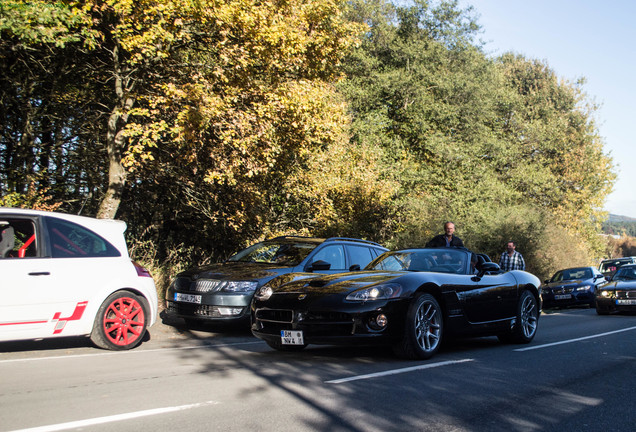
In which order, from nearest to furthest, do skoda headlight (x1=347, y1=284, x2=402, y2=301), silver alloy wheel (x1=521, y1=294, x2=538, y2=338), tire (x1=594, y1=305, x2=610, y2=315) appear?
skoda headlight (x1=347, y1=284, x2=402, y2=301)
silver alloy wheel (x1=521, y1=294, x2=538, y2=338)
tire (x1=594, y1=305, x2=610, y2=315)

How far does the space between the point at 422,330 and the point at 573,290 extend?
632 inches

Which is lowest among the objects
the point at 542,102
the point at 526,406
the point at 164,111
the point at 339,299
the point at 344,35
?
the point at 526,406

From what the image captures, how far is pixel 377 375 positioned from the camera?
20.2 feet

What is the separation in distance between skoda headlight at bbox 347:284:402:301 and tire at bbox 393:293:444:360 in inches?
10.7

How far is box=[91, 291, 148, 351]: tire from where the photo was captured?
7.86m

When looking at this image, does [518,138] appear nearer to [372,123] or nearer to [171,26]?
[372,123]

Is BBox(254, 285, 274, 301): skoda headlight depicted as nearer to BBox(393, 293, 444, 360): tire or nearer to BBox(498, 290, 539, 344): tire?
BBox(393, 293, 444, 360): tire

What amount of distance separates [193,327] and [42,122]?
30.1 feet

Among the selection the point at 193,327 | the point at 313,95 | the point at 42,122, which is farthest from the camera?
the point at 42,122

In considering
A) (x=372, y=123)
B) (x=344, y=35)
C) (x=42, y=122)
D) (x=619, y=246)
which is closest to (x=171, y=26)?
(x=42, y=122)

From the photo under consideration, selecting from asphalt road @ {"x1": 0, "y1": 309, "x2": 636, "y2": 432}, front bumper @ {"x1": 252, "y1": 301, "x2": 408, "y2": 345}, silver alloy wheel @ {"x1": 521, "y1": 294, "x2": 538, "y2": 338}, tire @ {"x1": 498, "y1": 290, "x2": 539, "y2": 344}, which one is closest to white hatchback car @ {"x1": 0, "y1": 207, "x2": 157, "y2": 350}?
asphalt road @ {"x1": 0, "y1": 309, "x2": 636, "y2": 432}

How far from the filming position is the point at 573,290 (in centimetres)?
2134

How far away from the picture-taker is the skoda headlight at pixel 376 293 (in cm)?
691

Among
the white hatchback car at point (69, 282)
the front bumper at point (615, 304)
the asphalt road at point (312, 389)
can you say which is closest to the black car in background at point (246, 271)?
the asphalt road at point (312, 389)
